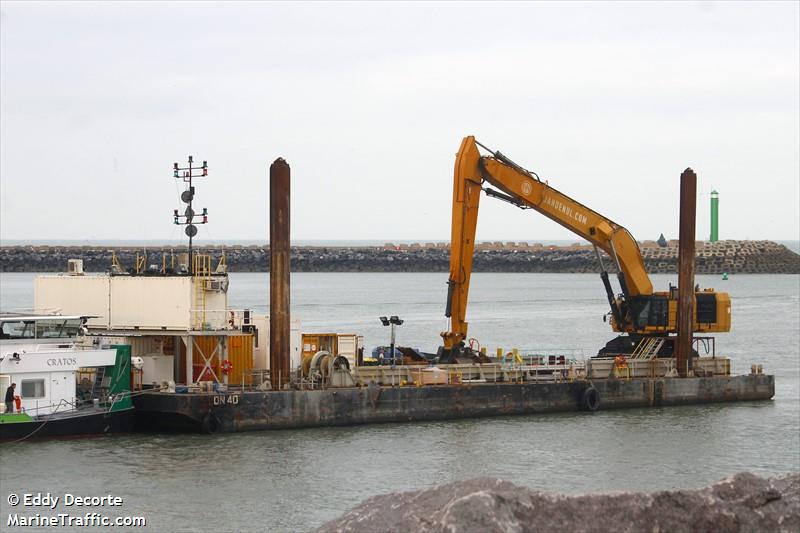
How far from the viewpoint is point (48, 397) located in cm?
2944

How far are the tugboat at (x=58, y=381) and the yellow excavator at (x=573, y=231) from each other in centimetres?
1055

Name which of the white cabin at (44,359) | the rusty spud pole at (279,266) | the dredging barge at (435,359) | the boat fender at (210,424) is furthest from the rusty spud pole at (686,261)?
the white cabin at (44,359)

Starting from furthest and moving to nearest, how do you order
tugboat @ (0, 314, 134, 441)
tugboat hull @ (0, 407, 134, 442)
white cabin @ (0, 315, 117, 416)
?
white cabin @ (0, 315, 117, 416), tugboat @ (0, 314, 134, 441), tugboat hull @ (0, 407, 134, 442)

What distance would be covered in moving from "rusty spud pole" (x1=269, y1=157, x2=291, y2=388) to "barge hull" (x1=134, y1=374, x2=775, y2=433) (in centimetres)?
95

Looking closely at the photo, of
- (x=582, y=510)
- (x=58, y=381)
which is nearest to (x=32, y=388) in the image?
(x=58, y=381)

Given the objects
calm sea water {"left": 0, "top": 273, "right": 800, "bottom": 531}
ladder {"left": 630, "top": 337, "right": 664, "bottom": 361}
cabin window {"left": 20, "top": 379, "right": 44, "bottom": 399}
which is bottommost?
calm sea water {"left": 0, "top": 273, "right": 800, "bottom": 531}

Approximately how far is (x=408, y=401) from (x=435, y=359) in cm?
383

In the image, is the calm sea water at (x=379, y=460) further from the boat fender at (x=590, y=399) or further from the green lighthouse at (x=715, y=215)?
the green lighthouse at (x=715, y=215)

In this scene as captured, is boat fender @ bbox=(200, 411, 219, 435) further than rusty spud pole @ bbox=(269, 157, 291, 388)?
No

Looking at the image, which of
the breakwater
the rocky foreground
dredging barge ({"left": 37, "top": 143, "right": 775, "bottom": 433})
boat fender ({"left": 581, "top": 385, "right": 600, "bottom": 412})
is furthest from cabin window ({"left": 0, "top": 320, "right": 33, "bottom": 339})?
the breakwater

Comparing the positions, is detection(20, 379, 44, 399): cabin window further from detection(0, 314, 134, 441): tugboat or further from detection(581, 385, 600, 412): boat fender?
detection(581, 385, 600, 412): boat fender

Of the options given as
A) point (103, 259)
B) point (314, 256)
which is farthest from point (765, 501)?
point (314, 256)

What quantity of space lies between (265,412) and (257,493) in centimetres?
625

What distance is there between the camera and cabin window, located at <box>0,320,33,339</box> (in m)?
29.8
